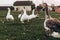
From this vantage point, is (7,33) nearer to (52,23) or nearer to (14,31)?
(14,31)

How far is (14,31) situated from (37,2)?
1133 cm

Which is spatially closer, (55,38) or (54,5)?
(55,38)

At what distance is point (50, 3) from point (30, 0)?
5.02ft

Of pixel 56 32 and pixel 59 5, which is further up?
pixel 56 32

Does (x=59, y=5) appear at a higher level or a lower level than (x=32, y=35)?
lower

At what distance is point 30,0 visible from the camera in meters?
18.1

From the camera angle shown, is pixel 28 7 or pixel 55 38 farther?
pixel 28 7

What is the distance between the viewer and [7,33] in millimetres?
6496

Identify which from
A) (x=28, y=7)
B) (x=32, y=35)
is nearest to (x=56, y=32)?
(x=32, y=35)

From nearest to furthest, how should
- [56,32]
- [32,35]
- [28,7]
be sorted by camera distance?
[56,32], [32,35], [28,7]

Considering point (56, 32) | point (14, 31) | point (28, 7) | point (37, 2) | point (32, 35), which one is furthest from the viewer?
point (37, 2)

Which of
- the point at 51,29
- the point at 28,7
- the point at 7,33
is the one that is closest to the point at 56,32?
the point at 51,29

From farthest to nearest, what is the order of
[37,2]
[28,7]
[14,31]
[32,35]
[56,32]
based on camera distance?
[37,2] → [28,7] → [14,31] → [32,35] → [56,32]

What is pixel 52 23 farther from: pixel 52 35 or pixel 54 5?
pixel 54 5
